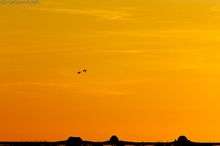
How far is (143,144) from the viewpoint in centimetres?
10756

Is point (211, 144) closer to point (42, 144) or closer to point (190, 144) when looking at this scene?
point (190, 144)

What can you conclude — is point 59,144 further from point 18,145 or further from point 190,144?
point 190,144

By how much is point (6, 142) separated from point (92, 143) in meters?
7.01

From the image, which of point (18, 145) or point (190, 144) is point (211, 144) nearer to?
point (190, 144)

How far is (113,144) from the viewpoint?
345 ft

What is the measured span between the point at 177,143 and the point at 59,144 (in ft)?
32.8

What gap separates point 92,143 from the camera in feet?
345

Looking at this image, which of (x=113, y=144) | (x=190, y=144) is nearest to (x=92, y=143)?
(x=113, y=144)

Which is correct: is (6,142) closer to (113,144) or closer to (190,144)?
(113,144)

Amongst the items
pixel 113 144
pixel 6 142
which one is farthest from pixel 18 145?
pixel 113 144

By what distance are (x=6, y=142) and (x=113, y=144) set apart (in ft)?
28.5

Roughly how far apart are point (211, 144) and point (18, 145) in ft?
54.0

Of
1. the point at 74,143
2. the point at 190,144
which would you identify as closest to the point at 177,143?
the point at 190,144

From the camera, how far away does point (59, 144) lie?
10425 centimetres
